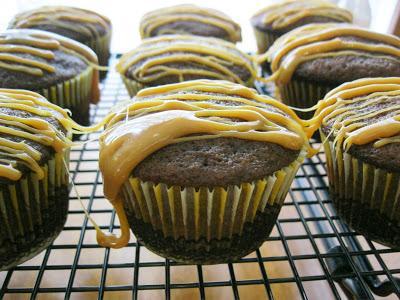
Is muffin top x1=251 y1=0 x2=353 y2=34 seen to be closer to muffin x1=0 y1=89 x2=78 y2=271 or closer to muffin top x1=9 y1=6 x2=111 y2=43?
muffin top x1=9 y1=6 x2=111 y2=43

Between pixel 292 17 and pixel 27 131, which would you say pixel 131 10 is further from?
pixel 27 131

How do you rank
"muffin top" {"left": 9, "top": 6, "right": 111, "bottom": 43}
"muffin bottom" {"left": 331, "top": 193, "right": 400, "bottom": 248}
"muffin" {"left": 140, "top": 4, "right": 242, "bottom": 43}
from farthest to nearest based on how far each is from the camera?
"muffin" {"left": 140, "top": 4, "right": 242, "bottom": 43} → "muffin top" {"left": 9, "top": 6, "right": 111, "bottom": 43} → "muffin bottom" {"left": 331, "top": 193, "right": 400, "bottom": 248}

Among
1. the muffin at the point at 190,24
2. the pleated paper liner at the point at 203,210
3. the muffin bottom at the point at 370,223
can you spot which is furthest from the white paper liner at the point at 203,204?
the muffin at the point at 190,24

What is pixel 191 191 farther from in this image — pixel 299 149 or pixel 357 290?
pixel 357 290

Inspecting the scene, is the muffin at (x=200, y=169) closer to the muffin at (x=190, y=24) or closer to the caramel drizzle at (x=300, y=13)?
the muffin at (x=190, y=24)

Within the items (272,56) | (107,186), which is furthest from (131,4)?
(107,186)

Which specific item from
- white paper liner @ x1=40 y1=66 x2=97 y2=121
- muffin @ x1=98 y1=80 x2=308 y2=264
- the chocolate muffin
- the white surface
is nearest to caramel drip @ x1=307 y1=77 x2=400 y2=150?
the chocolate muffin
